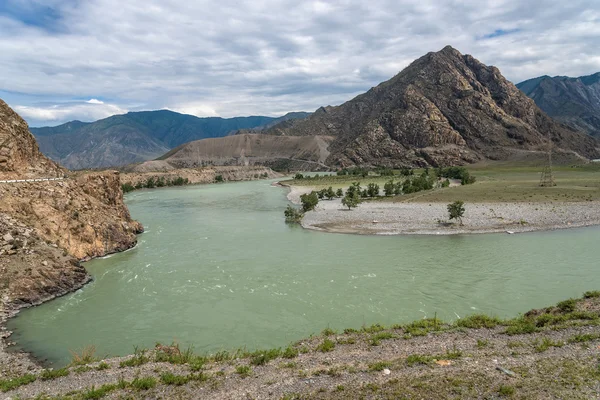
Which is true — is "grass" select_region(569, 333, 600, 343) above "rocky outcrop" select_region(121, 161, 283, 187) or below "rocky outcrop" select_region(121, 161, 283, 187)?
below

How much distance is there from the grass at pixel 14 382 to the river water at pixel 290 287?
12.5 feet

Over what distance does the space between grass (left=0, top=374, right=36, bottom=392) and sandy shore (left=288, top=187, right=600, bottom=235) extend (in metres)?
30.8

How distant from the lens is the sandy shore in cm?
3844

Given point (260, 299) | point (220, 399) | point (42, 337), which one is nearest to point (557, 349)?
point (220, 399)

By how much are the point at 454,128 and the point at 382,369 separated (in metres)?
181

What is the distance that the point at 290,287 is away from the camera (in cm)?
2267

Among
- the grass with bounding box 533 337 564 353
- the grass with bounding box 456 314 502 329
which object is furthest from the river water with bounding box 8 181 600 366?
the grass with bounding box 533 337 564 353

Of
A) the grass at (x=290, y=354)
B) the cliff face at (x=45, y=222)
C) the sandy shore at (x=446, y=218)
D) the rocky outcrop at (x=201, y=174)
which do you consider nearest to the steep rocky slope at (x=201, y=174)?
the rocky outcrop at (x=201, y=174)

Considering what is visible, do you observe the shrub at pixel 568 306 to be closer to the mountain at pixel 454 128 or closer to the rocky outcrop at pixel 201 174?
the rocky outcrop at pixel 201 174

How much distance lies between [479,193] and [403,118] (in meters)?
121

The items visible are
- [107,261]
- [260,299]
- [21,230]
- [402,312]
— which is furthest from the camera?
[107,261]

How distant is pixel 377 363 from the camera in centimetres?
1098

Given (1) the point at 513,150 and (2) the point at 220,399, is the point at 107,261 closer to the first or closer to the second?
(2) the point at 220,399

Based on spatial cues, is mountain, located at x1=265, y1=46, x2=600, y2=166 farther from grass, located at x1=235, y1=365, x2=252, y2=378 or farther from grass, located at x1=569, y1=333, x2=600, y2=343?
grass, located at x1=235, y1=365, x2=252, y2=378
